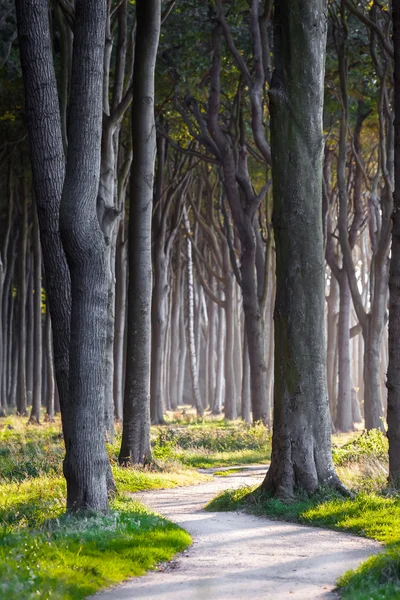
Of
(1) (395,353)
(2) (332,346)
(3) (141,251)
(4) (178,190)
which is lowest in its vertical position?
(1) (395,353)

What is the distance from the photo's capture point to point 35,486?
11789 millimetres

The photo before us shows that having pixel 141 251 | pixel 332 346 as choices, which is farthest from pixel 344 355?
pixel 141 251

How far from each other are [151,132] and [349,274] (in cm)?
805

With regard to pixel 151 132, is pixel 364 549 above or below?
below

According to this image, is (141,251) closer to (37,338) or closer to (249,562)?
(249,562)

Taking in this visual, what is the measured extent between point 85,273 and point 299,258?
3.42 meters

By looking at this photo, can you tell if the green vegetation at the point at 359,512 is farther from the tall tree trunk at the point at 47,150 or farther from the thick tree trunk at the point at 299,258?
the tall tree trunk at the point at 47,150

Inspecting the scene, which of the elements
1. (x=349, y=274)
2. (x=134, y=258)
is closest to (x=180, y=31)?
(x=349, y=274)

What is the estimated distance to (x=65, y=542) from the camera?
24.2 ft

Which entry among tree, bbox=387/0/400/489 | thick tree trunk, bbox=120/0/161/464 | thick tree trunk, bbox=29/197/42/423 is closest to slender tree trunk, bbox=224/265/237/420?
thick tree trunk, bbox=29/197/42/423

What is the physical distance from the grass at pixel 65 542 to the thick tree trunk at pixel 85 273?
0.49m

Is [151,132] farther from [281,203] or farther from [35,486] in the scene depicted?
[35,486]

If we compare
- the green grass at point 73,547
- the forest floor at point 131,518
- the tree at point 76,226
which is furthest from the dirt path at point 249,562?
the tree at point 76,226

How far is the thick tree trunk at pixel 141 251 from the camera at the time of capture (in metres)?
15.4
